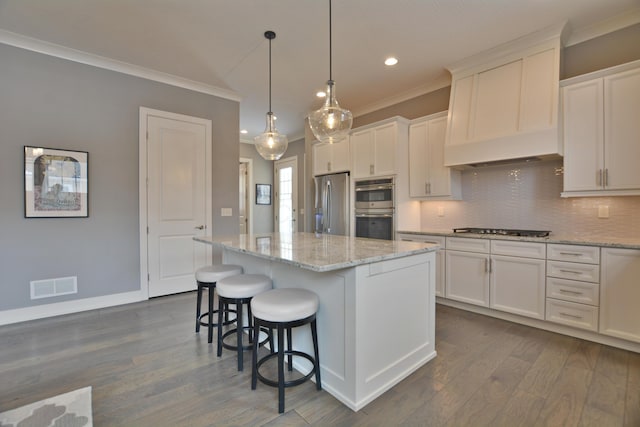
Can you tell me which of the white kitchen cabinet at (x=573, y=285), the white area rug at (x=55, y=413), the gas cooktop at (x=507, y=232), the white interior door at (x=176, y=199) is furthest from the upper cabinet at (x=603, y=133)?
the white interior door at (x=176, y=199)

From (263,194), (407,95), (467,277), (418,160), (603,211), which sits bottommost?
(467,277)

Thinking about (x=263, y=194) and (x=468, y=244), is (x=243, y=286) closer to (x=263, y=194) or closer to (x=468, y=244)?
(x=468, y=244)

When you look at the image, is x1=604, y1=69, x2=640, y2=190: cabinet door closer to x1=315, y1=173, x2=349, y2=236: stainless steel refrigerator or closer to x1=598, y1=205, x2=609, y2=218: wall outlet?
x1=598, y1=205, x2=609, y2=218: wall outlet

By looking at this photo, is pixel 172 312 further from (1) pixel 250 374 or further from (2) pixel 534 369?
(2) pixel 534 369

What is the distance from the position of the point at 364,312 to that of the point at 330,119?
62.0 inches

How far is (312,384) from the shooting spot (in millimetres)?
1932

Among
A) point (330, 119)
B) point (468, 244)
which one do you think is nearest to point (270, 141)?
point (330, 119)

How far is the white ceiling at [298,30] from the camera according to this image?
8.30ft

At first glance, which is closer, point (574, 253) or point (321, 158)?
point (574, 253)

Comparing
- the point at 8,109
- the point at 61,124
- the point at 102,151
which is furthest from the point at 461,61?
the point at 8,109

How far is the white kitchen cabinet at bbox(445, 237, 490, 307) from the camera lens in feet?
10.3

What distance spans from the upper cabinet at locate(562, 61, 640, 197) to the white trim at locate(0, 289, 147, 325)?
4.90 metres

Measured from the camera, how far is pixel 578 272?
2.58 m

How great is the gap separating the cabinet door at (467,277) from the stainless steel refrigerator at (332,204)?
1611 mm
